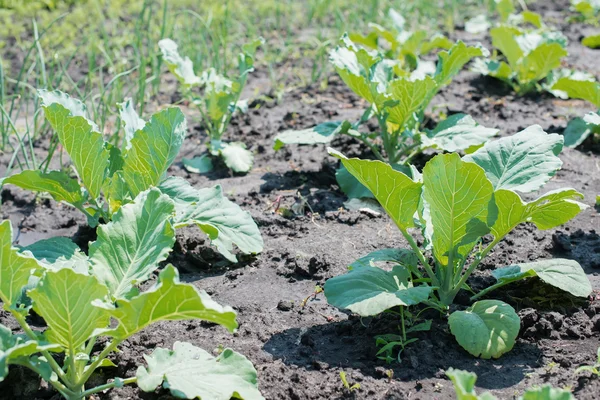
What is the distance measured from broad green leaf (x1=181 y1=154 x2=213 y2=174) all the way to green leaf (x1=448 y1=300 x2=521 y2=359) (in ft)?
6.57

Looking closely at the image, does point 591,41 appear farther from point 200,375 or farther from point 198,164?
point 200,375

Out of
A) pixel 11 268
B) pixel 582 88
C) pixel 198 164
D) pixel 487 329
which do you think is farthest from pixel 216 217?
pixel 582 88

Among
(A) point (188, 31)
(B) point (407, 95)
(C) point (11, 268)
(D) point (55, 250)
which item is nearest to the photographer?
(C) point (11, 268)

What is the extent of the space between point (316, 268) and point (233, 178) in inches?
45.1

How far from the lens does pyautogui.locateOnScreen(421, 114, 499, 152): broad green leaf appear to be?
3604mm

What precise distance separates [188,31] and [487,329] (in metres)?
3.68

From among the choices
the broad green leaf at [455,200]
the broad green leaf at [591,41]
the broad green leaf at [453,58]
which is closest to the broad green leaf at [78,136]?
the broad green leaf at [455,200]

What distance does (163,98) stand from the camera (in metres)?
5.12

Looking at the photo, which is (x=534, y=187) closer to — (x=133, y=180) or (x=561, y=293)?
(x=561, y=293)

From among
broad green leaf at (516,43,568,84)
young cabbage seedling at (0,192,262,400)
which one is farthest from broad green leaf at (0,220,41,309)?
broad green leaf at (516,43,568,84)

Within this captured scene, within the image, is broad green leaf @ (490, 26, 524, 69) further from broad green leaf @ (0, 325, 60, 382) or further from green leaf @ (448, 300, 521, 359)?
broad green leaf @ (0, 325, 60, 382)

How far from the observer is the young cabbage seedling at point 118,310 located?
1.97 metres

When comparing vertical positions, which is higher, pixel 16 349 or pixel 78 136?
pixel 78 136

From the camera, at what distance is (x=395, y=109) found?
3.65 meters
